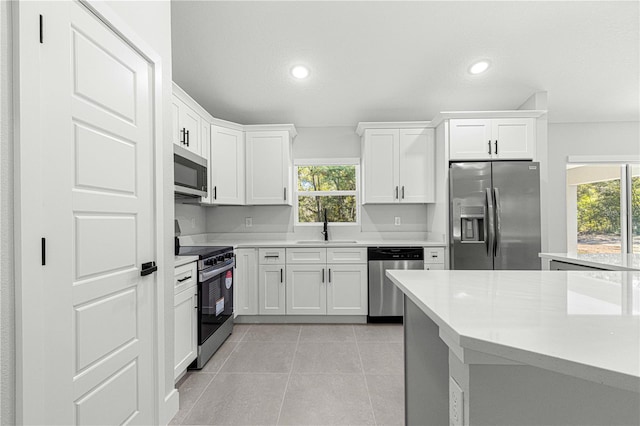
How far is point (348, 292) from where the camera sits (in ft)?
11.3


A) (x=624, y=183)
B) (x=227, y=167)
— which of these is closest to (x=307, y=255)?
(x=227, y=167)

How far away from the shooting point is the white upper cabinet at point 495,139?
10.8 ft

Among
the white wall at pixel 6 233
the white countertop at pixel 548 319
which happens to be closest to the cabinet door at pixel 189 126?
the white wall at pixel 6 233

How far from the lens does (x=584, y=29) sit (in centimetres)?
277

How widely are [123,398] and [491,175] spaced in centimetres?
350

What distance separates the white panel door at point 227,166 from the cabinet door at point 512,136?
293 cm

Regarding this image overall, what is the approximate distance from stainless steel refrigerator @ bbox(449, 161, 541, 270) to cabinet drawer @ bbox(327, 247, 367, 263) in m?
1.00

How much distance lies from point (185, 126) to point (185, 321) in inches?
68.5

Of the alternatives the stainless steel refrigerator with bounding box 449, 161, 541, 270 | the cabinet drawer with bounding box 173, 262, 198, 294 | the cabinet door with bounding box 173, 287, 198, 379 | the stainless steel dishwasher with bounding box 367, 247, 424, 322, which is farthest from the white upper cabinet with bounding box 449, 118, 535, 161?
the cabinet door with bounding box 173, 287, 198, 379

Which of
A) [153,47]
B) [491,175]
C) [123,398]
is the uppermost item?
[153,47]

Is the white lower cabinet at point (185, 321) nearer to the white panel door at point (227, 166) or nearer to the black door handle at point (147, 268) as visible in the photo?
the black door handle at point (147, 268)

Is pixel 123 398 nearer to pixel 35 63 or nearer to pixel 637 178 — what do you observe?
pixel 35 63

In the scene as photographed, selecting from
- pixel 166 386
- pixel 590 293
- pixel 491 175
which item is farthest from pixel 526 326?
pixel 491 175

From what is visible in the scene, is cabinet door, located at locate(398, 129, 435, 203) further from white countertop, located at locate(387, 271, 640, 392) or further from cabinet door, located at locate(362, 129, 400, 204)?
white countertop, located at locate(387, 271, 640, 392)
